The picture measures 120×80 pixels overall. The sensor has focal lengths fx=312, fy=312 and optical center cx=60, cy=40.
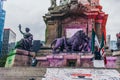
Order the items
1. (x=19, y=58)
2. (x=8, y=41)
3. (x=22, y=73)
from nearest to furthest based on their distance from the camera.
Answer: (x=22, y=73) < (x=19, y=58) < (x=8, y=41)

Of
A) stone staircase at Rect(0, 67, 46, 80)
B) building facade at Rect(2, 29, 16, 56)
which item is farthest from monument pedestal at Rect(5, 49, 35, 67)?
building facade at Rect(2, 29, 16, 56)

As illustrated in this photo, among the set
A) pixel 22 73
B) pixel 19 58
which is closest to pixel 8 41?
pixel 19 58

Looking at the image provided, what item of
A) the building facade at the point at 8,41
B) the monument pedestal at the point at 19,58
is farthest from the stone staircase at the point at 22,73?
the building facade at the point at 8,41

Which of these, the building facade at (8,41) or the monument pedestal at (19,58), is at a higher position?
the building facade at (8,41)

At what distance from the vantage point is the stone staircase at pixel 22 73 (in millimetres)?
24062

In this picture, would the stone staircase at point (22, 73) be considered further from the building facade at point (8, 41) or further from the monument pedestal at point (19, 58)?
the building facade at point (8, 41)

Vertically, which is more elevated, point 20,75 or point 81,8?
point 81,8

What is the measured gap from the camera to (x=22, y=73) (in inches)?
967

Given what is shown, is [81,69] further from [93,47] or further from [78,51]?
[78,51]

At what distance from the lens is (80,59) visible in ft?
98.5

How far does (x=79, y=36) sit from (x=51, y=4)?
870 cm

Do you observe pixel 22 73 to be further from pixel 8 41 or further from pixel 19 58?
pixel 8 41

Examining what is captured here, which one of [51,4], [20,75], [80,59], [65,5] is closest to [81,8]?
[65,5]

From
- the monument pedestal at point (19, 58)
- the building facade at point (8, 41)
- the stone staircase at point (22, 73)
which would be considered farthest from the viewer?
the building facade at point (8, 41)
